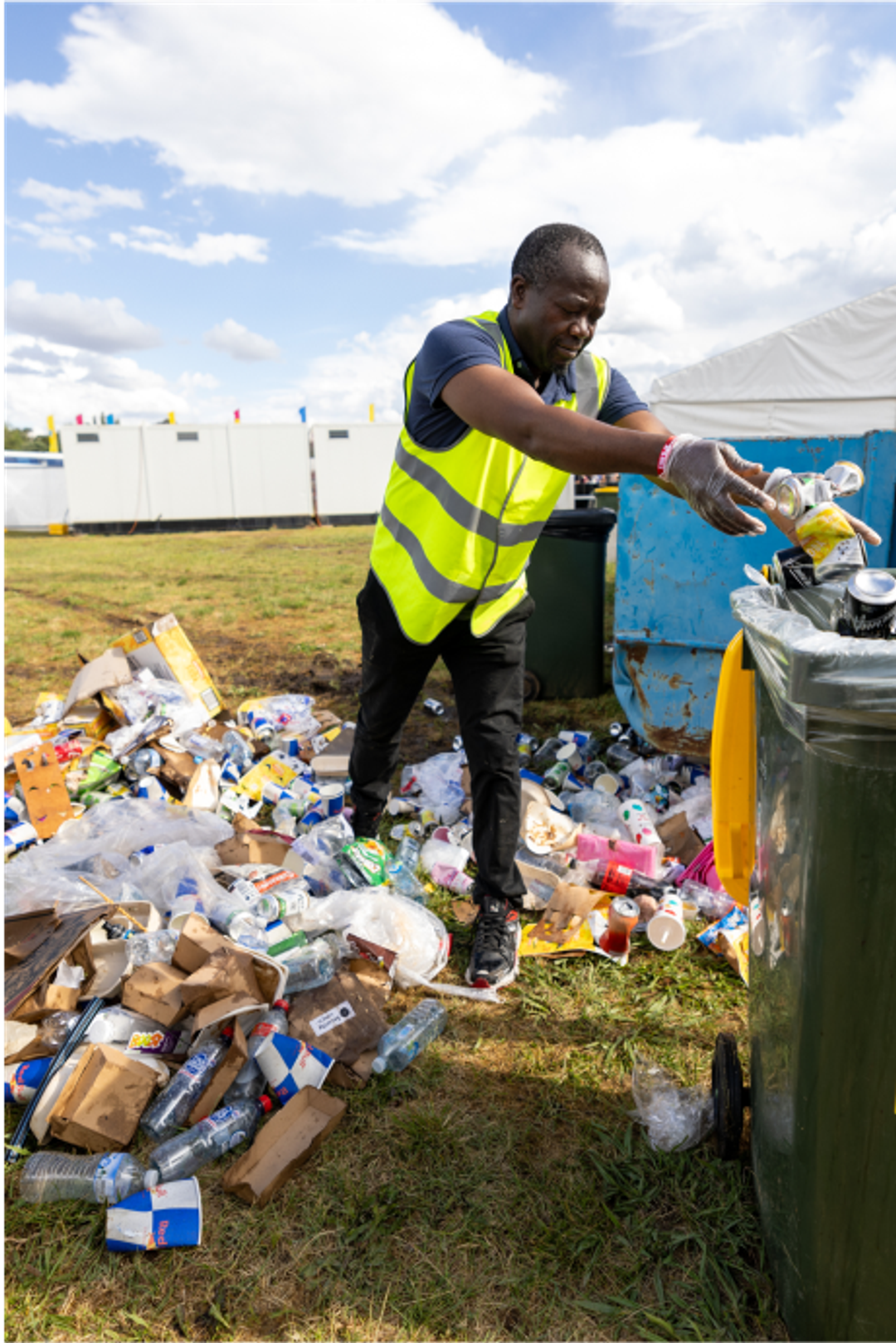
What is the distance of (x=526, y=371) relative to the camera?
211 cm

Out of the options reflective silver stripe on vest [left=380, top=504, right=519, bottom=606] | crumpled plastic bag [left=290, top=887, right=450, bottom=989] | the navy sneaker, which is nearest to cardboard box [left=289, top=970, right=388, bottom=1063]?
crumpled plastic bag [left=290, top=887, right=450, bottom=989]

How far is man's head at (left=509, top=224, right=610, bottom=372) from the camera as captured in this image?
1.89 metres

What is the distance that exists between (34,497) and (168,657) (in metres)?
22.2

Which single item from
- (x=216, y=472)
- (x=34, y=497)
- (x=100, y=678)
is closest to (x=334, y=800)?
(x=100, y=678)

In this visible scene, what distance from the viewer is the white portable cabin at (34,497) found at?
2300cm

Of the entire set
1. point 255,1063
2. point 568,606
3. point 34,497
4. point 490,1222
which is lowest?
point 490,1222

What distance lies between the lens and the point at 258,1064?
206 centimetres

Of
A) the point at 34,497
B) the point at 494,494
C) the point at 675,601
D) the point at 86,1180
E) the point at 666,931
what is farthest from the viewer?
the point at 34,497

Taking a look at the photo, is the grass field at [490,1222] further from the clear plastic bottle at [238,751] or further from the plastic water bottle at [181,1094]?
the clear plastic bottle at [238,751]

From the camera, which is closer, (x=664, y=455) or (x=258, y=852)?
(x=664, y=455)

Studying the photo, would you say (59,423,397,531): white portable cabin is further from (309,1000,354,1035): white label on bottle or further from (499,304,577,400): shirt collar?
(309,1000,354,1035): white label on bottle

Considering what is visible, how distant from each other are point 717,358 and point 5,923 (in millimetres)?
9234

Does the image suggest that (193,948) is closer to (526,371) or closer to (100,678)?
(526,371)

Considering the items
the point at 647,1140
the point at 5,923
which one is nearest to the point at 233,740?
the point at 5,923
